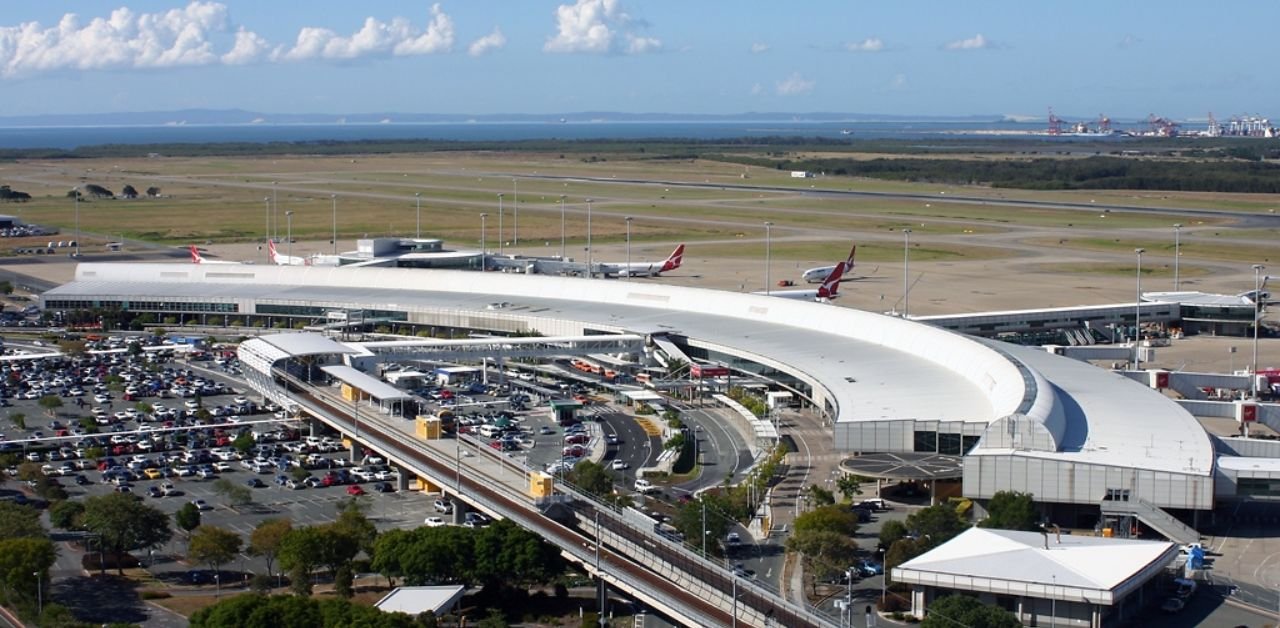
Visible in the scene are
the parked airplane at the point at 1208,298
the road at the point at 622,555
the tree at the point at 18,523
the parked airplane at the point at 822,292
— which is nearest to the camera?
the road at the point at 622,555

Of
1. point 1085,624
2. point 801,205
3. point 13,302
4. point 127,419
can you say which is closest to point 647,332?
point 127,419

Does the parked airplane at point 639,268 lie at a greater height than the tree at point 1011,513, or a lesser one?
greater

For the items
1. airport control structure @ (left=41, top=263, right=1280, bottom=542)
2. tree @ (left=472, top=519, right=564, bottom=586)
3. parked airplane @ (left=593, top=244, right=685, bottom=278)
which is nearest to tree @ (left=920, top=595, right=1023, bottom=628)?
tree @ (left=472, top=519, right=564, bottom=586)

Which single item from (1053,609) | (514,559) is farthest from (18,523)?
(1053,609)

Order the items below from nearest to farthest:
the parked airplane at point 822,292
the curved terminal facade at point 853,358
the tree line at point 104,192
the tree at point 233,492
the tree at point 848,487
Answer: the curved terminal facade at point 853,358
the tree at point 848,487
the tree at point 233,492
the parked airplane at point 822,292
the tree line at point 104,192

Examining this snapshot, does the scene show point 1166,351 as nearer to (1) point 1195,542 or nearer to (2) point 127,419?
(1) point 1195,542

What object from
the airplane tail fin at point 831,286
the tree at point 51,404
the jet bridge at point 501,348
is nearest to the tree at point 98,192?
the airplane tail fin at point 831,286

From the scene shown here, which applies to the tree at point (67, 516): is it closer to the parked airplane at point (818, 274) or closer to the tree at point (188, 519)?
the tree at point (188, 519)
